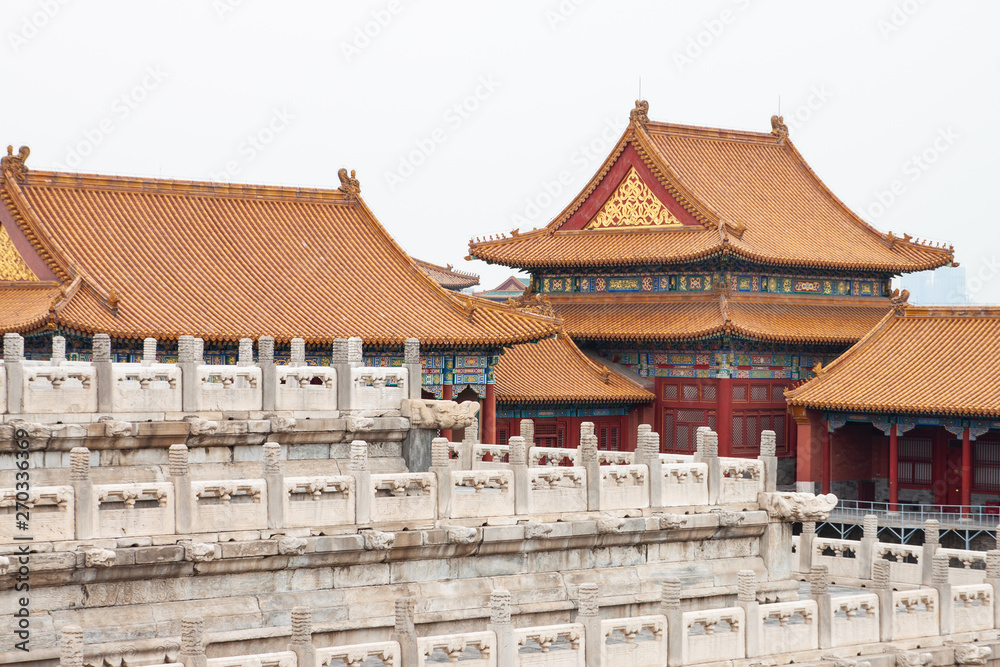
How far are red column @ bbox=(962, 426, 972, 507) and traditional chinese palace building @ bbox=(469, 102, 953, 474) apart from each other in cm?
429

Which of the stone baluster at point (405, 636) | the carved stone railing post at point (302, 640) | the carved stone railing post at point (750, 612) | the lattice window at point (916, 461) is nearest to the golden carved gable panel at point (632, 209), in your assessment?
the lattice window at point (916, 461)

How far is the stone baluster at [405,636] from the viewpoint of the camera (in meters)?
16.8

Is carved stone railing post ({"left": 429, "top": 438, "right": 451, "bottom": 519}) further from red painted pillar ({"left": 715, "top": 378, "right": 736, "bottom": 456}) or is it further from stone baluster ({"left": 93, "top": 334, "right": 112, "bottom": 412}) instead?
red painted pillar ({"left": 715, "top": 378, "right": 736, "bottom": 456})

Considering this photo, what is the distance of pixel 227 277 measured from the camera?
3672cm

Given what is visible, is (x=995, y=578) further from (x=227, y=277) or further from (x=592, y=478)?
(x=227, y=277)

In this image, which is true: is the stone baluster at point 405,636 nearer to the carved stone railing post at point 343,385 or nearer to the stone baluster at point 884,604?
the carved stone railing post at point 343,385

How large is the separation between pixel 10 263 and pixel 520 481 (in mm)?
19331

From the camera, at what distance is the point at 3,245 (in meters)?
36.0

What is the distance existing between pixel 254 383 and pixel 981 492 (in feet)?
75.8

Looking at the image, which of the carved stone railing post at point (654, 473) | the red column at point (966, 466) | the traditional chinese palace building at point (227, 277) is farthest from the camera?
the red column at point (966, 466)

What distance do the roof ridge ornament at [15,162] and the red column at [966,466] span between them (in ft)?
74.4

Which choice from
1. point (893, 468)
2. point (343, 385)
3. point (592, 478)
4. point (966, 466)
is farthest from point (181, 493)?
point (893, 468)

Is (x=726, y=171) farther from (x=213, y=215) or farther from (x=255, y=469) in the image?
(x=255, y=469)

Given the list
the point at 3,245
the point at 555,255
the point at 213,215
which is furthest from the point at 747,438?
the point at 3,245
